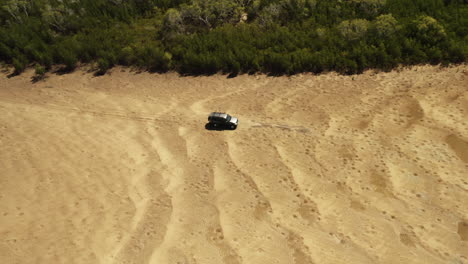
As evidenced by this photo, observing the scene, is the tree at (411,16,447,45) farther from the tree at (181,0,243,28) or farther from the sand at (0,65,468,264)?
the tree at (181,0,243,28)

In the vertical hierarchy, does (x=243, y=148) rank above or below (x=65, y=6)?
below

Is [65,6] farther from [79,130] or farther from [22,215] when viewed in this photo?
[22,215]

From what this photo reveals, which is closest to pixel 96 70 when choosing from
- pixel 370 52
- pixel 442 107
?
pixel 370 52

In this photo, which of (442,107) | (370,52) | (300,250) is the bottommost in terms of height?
(300,250)

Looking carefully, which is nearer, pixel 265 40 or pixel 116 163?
pixel 116 163

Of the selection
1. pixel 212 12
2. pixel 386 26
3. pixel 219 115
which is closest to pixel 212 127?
pixel 219 115

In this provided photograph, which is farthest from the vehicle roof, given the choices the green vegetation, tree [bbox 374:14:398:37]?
tree [bbox 374:14:398:37]

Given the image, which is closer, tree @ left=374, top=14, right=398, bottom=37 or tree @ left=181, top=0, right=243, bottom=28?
tree @ left=374, top=14, right=398, bottom=37

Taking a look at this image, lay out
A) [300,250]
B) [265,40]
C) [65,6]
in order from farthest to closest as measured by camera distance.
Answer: [65,6] → [265,40] → [300,250]
